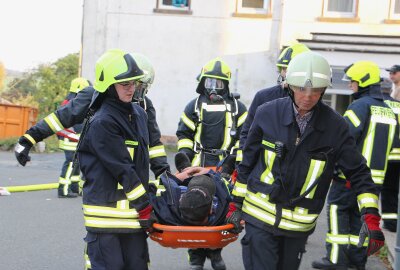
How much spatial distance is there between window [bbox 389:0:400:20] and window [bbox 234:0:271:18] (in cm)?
379

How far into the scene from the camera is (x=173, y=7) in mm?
21391

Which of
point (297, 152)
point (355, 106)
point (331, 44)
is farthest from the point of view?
point (331, 44)

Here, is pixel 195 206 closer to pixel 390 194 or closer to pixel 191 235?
pixel 191 235

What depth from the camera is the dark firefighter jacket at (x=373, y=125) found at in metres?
6.41

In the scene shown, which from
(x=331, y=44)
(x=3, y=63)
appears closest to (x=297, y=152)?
(x=331, y=44)

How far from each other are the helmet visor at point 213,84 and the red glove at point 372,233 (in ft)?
10.4

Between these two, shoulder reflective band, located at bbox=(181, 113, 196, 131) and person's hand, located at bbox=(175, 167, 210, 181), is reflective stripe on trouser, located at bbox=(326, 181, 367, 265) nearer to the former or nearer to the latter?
shoulder reflective band, located at bbox=(181, 113, 196, 131)

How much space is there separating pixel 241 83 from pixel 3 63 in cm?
2521

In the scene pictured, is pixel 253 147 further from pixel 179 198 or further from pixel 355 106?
pixel 355 106

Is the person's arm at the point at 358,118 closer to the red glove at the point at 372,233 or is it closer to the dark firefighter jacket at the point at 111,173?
the red glove at the point at 372,233

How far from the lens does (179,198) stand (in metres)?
4.93

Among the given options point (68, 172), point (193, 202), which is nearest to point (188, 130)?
point (193, 202)

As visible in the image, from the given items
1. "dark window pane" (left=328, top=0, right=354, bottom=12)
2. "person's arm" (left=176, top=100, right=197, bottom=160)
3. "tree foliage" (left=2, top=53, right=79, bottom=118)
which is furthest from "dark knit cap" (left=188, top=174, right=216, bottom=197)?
"tree foliage" (left=2, top=53, right=79, bottom=118)

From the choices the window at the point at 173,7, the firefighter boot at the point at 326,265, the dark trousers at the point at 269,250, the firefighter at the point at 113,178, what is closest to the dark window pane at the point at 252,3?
the window at the point at 173,7
